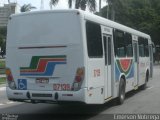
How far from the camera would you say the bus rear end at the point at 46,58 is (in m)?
12.4

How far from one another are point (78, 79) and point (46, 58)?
3.70 ft

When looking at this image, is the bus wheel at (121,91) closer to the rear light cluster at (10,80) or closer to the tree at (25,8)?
the rear light cluster at (10,80)

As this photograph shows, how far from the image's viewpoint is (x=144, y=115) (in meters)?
13.4

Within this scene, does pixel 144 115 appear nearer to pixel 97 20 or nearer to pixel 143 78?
pixel 97 20

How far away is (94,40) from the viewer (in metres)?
13.2

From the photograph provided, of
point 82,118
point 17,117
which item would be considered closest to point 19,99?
point 17,117

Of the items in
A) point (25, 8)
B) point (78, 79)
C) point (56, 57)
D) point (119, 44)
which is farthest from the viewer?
point (25, 8)

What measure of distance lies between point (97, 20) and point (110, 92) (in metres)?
2.62

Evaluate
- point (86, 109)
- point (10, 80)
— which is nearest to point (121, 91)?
point (86, 109)

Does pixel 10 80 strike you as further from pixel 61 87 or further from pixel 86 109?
pixel 86 109

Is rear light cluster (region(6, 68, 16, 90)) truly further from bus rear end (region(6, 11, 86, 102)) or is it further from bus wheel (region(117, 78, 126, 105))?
bus wheel (region(117, 78, 126, 105))

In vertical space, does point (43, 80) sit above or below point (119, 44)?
below

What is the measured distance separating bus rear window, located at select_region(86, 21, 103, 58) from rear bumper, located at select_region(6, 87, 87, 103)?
1246 mm

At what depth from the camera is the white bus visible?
1238cm
